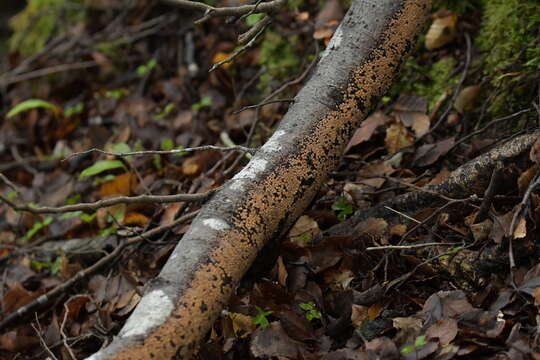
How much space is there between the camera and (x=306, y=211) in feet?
8.64

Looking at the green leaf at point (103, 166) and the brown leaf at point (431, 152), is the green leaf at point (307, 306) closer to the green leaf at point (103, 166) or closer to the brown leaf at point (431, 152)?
the brown leaf at point (431, 152)

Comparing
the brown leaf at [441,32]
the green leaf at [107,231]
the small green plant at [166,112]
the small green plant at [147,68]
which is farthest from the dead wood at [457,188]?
the small green plant at [147,68]

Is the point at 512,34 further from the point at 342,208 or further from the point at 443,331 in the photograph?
the point at 443,331

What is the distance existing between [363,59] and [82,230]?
2224 millimetres

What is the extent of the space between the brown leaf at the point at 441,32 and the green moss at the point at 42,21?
3.67 meters

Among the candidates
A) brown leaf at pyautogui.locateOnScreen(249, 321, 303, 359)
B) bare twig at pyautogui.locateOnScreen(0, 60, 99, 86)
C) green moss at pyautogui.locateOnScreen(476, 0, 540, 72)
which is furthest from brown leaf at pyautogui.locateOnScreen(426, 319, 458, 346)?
bare twig at pyautogui.locateOnScreen(0, 60, 99, 86)

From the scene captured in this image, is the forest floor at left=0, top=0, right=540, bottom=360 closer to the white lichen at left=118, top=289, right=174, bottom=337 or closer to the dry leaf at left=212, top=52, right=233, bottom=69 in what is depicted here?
the dry leaf at left=212, top=52, right=233, bottom=69

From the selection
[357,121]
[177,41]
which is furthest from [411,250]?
[177,41]

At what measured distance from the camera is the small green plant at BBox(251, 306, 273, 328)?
6.97 ft

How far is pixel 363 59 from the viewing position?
2299 mm

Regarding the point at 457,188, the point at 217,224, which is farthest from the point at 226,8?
the point at 457,188

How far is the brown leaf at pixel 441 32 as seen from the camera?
325 centimetres

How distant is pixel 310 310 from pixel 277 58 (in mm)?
2266

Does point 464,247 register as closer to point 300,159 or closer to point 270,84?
point 300,159
